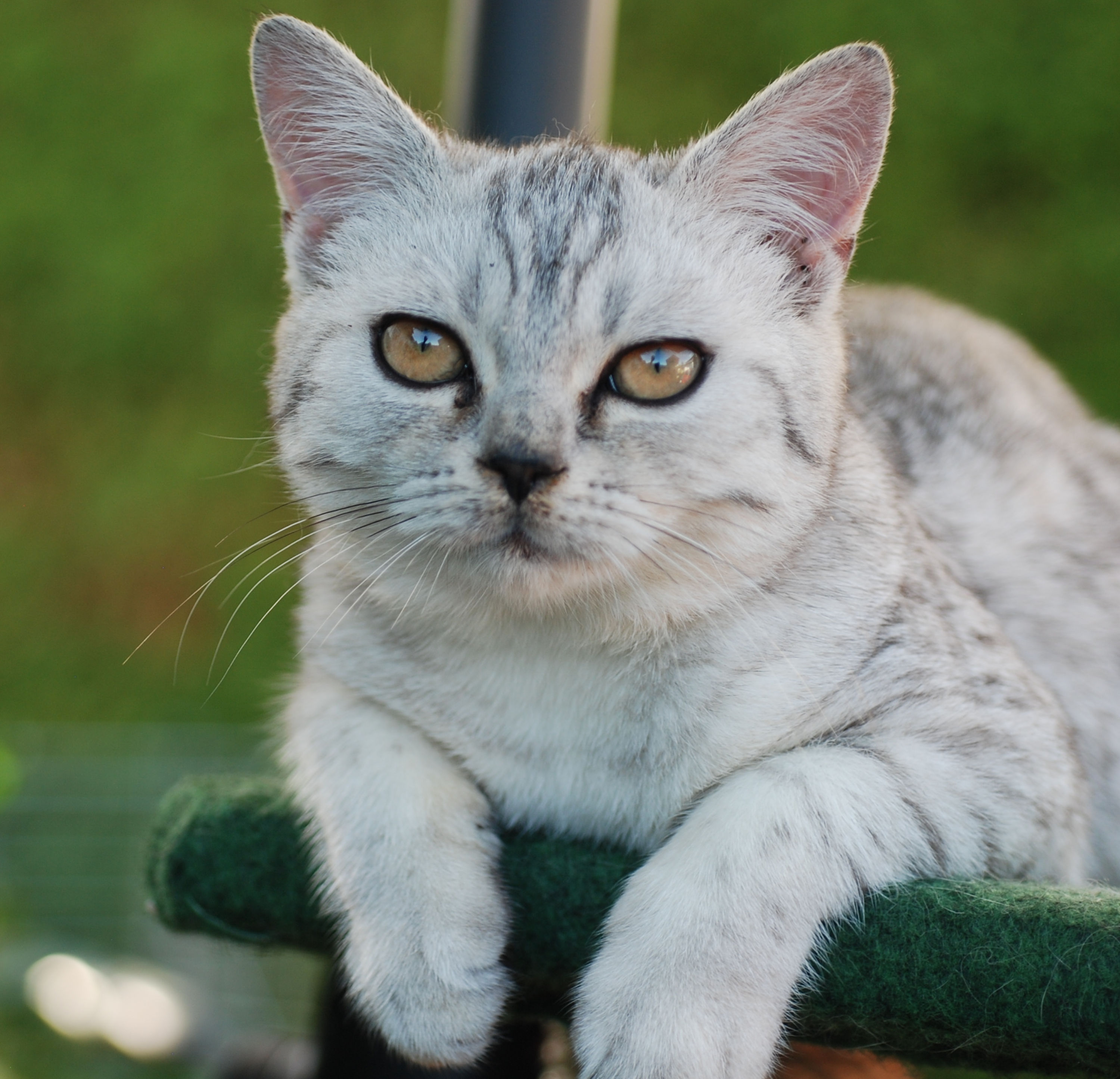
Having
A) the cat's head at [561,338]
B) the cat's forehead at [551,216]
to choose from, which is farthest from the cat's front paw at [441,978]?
the cat's forehead at [551,216]

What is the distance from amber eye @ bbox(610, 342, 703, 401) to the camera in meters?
1.12

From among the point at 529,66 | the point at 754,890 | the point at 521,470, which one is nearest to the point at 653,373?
the point at 521,470

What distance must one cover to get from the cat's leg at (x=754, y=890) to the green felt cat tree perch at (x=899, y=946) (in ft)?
0.17

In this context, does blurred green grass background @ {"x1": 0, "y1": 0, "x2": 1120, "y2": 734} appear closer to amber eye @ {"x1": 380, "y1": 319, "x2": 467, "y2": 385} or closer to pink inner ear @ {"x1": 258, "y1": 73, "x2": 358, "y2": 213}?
pink inner ear @ {"x1": 258, "y1": 73, "x2": 358, "y2": 213}

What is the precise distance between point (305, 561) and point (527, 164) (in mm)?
581

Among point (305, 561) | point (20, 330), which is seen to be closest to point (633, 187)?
point (305, 561)

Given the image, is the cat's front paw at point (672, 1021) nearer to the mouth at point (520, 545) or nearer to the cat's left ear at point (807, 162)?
the mouth at point (520, 545)

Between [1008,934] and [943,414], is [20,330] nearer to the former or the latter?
[943,414]

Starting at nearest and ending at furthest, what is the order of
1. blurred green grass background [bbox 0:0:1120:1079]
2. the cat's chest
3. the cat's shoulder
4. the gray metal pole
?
the cat's chest
the gray metal pole
the cat's shoulder
blurred green grass background [bbox 0:0:1120:1079]

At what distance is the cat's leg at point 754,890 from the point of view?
0.97m

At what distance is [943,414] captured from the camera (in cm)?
188

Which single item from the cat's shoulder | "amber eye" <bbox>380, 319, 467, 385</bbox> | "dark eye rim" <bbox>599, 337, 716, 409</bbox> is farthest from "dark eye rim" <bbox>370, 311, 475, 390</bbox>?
the cat's shoulder

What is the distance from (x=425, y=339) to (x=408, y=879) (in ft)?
1.79

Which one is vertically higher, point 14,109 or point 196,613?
point 14,109
